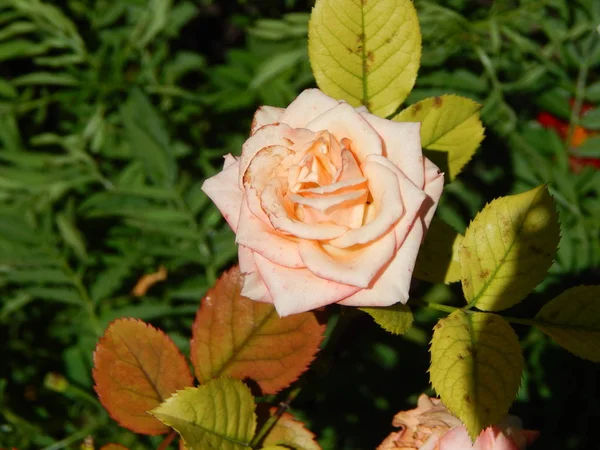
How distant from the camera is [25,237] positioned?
1275 millimetres

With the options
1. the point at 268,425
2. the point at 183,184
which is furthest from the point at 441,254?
the point at 183,184

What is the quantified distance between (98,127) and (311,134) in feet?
Answer: 3.30

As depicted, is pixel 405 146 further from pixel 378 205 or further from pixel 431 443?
pixel 431 443

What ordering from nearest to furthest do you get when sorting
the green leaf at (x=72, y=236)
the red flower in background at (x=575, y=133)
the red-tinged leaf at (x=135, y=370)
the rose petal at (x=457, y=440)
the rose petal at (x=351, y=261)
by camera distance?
the rose petal at (x=351, y=261) → the rose petal at (x=457, y=440) → the red-tinged leaf at (x=135, y=370) → the green leaf at (x=72, y=236) → the red flower in background at (x=575, y=133)

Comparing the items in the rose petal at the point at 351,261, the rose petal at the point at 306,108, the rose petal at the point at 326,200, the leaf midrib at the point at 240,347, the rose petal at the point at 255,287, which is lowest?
the leaf midrib at the point at 240,347

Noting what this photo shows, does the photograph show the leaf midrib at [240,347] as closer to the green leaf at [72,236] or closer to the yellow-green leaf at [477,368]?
the yellow-green leaf at [477,368]

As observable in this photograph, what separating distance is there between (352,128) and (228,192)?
0.48ft

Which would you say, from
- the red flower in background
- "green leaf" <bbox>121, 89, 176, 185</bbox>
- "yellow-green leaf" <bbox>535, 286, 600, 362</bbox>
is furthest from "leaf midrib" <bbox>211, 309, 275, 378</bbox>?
the red flower in background

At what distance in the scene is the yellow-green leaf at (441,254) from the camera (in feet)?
2.41

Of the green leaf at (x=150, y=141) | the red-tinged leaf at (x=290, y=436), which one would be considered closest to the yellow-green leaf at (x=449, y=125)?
the red-tinged leaf at (x=290, y=436)

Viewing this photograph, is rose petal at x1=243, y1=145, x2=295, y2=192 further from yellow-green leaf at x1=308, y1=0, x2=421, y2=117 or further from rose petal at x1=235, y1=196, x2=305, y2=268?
yellow-green leaf at x1=308, y1=0, x2=421, y2=117

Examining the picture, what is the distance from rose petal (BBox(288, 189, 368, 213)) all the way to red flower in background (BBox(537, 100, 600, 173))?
103cm

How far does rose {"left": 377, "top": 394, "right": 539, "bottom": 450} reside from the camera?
70cm

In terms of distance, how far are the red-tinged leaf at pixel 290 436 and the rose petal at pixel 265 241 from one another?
267mm
